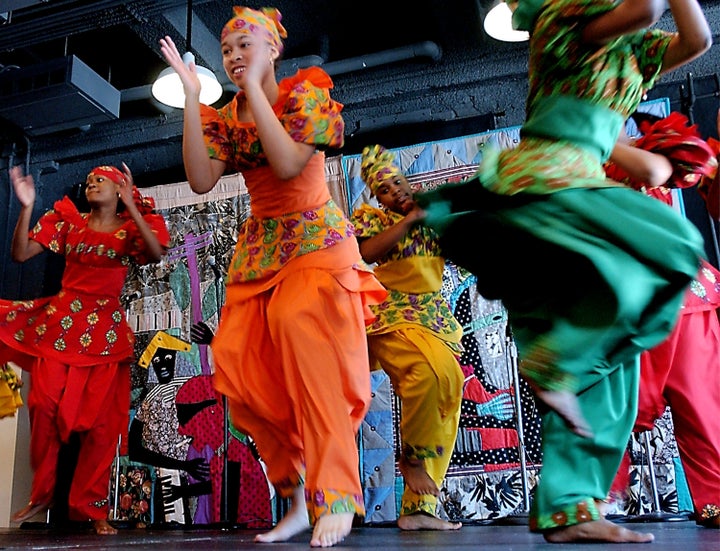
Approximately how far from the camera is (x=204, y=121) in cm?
230

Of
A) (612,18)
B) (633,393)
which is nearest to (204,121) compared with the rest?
(612,18)

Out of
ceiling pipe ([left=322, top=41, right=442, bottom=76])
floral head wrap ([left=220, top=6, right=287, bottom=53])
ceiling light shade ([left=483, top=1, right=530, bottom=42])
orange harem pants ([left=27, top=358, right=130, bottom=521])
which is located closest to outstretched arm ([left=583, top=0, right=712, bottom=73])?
floral head wrap ([left=220, top=6, right=287, bottom=53])

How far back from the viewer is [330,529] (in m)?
1.77

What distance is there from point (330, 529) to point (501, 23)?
10.8 feet

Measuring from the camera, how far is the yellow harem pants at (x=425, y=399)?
279 centimetres

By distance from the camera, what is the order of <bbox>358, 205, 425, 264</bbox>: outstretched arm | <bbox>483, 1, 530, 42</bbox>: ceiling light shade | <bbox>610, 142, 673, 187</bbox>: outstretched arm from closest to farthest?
<bbox>610, 142, 673, 187</bbox>: outstretched arm < <bbox>358, 205, 425, 264</bbox>: outstretched arm < <bbox>483, 1, 530, 42</bbox>: ceiling light shade

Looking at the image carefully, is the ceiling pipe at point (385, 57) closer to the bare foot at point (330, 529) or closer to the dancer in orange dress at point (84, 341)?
the dancer in orange dress at point (84, 341)

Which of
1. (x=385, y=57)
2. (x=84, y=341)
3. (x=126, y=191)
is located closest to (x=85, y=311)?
(x=84, y=341)

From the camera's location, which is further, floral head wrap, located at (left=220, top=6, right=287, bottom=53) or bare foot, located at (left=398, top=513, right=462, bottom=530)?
bare foot, located at (left=398, top=513, right=462, bottom=530)

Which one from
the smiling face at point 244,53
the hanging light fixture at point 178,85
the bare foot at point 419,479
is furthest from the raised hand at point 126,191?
the bare foot at point 419,479

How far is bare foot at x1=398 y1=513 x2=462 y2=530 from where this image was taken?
270 cm

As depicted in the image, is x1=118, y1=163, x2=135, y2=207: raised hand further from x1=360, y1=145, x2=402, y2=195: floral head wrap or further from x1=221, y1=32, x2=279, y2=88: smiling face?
x1=221, y1=32, x2=279, y2=88: smiling face

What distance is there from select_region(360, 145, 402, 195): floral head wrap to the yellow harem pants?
2.04 feet

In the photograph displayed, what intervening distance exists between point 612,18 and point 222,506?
3807 millimetres
